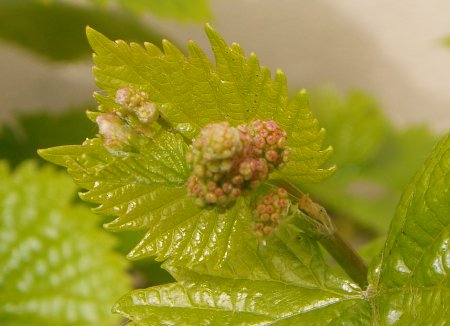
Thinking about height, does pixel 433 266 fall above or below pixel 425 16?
below

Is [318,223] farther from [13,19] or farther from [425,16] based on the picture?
[425,16]

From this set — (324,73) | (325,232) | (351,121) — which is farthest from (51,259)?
(324,73)

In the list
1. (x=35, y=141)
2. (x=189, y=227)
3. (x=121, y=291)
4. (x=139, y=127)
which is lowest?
(x=121, y=291)

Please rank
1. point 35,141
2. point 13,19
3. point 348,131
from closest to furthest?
point 13,19 < point 35,141 < point 348,131

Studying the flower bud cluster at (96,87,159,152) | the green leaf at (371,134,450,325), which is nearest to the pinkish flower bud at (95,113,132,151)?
the flower bud cluster at (96,87,159,152)

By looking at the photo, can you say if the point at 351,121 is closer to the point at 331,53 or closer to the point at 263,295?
the point at 331,53

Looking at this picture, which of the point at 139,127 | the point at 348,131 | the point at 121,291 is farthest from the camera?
the point at 348,131

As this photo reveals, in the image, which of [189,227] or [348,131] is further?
[348,131]

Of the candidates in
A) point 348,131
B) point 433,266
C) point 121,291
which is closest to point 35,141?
point 121,291
